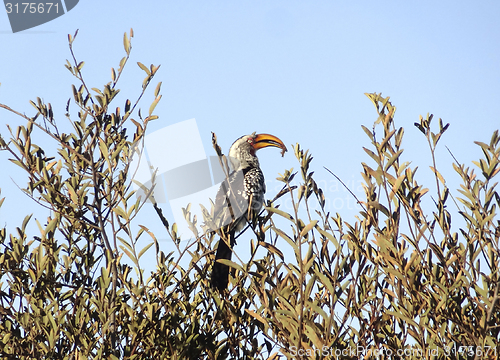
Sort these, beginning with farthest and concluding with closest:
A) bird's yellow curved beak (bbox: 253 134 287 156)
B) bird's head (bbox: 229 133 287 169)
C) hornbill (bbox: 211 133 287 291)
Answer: bird's yellow curved beak (bbox: 253 134 287 156), bird's head (bbox: 229 133 287 169), hornbill (bbox: 211 133 287 291)

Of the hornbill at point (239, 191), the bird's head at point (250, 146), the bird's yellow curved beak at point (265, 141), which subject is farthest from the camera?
the bird's yellow curved beak at point (265, 141)

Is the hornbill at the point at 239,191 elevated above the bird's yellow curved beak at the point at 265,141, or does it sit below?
below

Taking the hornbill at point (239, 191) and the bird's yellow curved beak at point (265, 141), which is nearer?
the hornbill at point (239, 191)

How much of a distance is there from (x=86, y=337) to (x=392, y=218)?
6.51ft

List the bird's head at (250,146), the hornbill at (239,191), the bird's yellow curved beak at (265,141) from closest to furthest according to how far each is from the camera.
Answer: the hornbill at (239,191), the bird's head at (250,146), the bird's yellow curved beak at (265,141)

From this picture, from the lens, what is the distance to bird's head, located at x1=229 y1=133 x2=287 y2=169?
6.77 metres

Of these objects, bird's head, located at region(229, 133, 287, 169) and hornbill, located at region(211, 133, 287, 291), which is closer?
hornbill, located at region(211, 133, 287, 291)

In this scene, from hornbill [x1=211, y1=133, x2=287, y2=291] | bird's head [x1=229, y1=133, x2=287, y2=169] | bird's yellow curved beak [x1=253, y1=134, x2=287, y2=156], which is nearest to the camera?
hornbill [x1=211, y1=133, x2=287, y2=291]

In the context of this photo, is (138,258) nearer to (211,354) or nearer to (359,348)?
(211,354)

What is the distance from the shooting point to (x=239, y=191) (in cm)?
593

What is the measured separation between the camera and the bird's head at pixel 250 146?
6.77 meters

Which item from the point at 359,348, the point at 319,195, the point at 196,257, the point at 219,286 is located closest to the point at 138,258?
the point at 196,257

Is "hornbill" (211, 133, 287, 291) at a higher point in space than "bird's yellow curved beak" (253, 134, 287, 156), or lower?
lower

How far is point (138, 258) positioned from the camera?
123 inches
